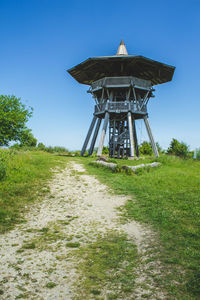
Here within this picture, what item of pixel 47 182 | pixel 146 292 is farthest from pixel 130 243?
Result: pixel 47 182

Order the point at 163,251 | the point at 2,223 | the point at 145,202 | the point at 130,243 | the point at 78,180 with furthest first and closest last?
the point at 78,180 → the point at 145,202 → the point at 2,223 → the point at 130,243 → the point at 163,251

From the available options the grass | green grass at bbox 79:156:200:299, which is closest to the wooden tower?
green grass at bbox 79:156:200:299

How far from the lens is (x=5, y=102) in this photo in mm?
21188

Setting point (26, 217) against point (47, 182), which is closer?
point (26, 217)

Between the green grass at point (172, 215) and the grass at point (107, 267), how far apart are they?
1.83 feet

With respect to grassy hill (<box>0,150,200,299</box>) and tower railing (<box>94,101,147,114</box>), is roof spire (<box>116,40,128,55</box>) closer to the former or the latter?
tower railing (<box>94,101,147,114</box>)

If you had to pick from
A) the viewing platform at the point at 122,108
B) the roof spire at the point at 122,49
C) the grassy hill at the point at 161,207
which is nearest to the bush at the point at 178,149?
the viewing platform at the point at 122,108

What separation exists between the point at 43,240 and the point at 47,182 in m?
5.04

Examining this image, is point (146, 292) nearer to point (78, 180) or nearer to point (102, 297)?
point (102, 297)

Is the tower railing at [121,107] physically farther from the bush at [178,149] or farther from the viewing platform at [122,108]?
the bush at [178,149]

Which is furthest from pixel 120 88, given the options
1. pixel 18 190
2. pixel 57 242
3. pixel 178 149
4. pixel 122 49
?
pixel 57 242

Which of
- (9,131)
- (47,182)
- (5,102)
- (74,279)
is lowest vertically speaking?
(74,279)

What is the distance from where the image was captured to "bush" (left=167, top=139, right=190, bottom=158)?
26688 mm

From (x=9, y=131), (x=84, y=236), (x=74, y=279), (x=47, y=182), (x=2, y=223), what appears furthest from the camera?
(x=9, y=131)
